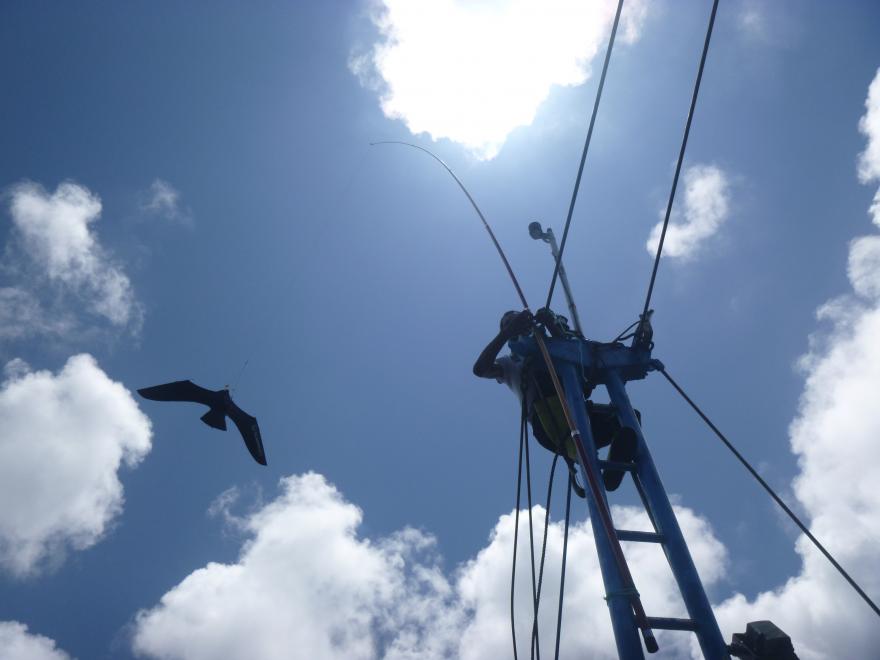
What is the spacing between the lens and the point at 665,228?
511cm

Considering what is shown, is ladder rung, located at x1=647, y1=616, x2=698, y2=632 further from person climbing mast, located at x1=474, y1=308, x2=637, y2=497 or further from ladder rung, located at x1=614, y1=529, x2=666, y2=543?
person climbing mast, located at x1=474, y1=308, x2=637, y2=497

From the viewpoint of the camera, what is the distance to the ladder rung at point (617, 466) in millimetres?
4863

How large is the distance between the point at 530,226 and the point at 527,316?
2579 millimetres

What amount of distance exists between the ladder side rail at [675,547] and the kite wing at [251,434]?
5998 mm

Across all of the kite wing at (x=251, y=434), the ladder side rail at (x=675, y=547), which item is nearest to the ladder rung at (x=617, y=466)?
the ladder side rail at (x=675, y=547)

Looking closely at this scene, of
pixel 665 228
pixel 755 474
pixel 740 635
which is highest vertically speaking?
pixel 665 228

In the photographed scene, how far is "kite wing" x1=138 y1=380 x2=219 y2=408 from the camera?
26.7 ft

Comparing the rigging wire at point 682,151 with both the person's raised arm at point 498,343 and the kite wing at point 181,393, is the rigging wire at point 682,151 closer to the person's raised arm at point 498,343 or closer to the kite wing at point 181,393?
the person's raised arm at point 498,343

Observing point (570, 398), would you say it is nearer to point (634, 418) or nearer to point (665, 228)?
point (634, 418)

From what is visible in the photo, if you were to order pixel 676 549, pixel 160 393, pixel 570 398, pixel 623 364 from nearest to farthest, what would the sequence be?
pixel 676 549, pixel 570 398, pixel 623 364, pixel 160 393

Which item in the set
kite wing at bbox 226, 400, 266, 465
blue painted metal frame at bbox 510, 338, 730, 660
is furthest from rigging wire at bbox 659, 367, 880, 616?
kite wing at bbox 226, 400, 266, 465

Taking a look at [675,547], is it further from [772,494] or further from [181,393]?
[181,393]

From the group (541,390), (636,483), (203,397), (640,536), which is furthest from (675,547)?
(203,397)

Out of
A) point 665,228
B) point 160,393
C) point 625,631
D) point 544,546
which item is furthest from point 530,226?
point 160,393
